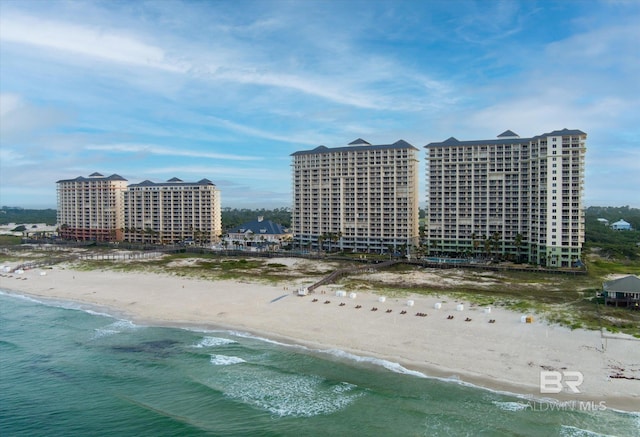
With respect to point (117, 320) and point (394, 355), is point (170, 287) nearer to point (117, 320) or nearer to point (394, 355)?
point (117, 320)

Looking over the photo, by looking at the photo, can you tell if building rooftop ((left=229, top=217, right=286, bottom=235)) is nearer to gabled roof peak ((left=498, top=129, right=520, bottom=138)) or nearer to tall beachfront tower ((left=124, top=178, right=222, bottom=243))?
tall beachfront tower ((left=124, top=178, right=222, bottom=243))

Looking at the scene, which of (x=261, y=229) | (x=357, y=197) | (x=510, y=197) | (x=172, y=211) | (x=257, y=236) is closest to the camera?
(x=510, y=197)

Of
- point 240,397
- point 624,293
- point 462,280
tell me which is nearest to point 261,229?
point 462,280

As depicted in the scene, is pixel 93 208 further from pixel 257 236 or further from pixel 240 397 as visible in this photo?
pixel 240 397

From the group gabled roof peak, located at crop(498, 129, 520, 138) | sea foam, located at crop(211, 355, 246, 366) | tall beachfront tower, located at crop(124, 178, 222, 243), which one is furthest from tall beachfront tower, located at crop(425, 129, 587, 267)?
tall beachfront tower, located at crop(124, 178, 222, 243)

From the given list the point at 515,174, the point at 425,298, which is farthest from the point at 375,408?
the point at 515,174
